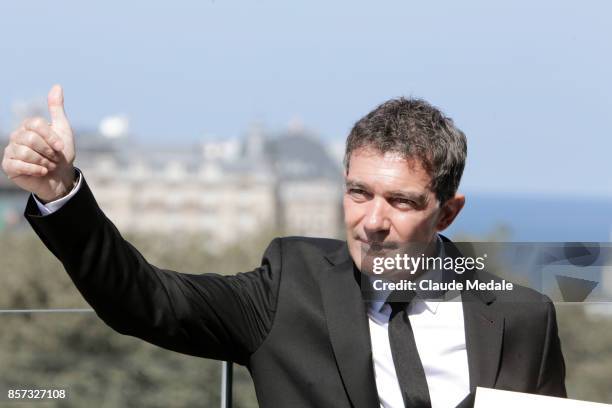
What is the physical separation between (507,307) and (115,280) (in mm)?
953

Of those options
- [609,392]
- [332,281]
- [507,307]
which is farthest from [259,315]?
[609,392]

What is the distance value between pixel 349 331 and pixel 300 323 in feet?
0.37

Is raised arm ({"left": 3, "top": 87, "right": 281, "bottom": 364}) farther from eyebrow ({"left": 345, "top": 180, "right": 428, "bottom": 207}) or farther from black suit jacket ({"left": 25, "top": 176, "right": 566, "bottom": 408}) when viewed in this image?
eyebrow ({"left": 345, "top": 180, "right": 428, "bottom": 207})

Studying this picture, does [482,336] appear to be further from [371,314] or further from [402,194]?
[402,194]

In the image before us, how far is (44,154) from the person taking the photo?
6.70 feet

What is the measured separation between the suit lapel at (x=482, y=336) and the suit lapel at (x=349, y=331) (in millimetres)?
241

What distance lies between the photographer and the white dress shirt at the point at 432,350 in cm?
257

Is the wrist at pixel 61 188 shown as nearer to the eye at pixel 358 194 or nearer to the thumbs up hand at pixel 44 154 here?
the thumbs up hand at pixel 44 154

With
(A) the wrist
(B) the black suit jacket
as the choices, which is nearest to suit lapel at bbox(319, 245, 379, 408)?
(B) the black suit jacket

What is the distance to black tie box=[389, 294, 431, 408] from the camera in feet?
8.29

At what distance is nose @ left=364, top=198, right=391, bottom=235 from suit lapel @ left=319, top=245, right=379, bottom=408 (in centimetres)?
20

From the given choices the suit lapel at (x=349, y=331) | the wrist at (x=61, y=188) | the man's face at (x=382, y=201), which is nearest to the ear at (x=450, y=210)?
the man's face at (x=382, y=201)

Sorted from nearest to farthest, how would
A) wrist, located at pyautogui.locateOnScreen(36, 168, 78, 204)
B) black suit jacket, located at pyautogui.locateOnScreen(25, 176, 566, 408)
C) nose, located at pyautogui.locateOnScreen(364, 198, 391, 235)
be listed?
wrist, located at pyautogui.locateOnScreen(36, 168, 78, 204) → black suit jacket, located at pyautogui.locateOnScreen(25, 176, 566, 408) → nose, located at pyautogui.locateOnScreen(364, 198, 391, 235)

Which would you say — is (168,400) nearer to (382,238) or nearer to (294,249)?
(294,249)
